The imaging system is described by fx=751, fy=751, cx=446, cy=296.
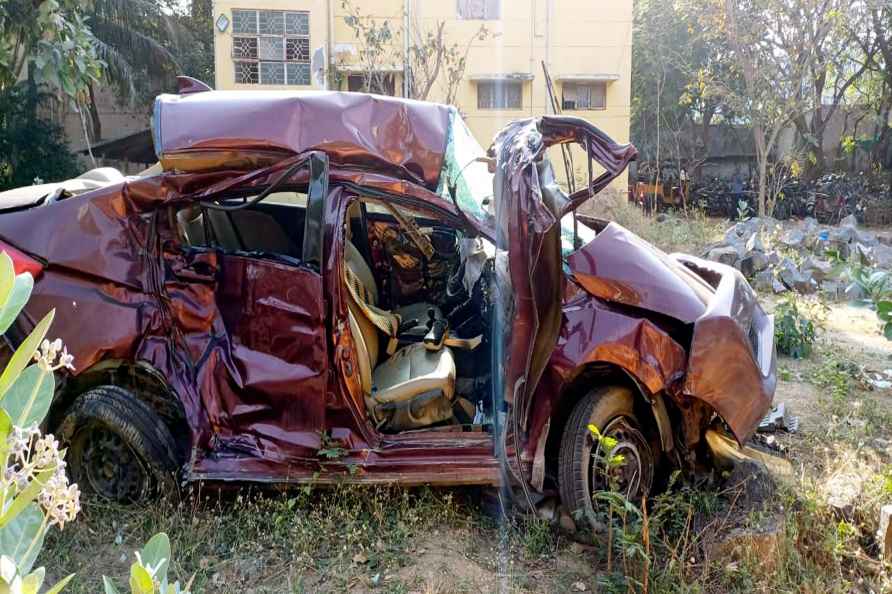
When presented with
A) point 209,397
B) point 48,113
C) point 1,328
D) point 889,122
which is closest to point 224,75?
point 48,113

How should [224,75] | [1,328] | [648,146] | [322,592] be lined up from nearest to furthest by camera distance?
1. [1,328]
2. [322,592]
3. [224,75]
4. [648,146]

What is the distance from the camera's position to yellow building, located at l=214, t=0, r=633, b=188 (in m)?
17.5

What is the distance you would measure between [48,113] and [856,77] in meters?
22.3

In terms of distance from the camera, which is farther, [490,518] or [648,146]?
[648,146]

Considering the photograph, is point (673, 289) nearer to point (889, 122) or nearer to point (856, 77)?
point (856, 77)

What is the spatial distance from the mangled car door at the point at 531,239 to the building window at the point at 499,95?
16.1 meters

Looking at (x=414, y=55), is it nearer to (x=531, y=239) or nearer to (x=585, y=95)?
(x=585, y=95)

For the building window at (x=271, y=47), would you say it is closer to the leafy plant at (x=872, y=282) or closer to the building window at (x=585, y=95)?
the building window at (x=585, y=95)

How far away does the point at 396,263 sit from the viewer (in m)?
4.89

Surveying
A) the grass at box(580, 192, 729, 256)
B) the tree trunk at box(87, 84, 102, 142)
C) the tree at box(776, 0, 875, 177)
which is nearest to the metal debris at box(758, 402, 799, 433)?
the grass at box(580, 192, 729, 256)

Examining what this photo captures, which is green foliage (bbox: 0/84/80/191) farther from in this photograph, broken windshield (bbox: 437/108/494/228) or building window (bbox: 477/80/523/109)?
broken windshield (bbox: 437/108/494/228)

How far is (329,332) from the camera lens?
140 inches

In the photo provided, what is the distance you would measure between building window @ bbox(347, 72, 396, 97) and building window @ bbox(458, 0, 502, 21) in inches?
106

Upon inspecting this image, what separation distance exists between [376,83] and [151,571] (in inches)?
645
